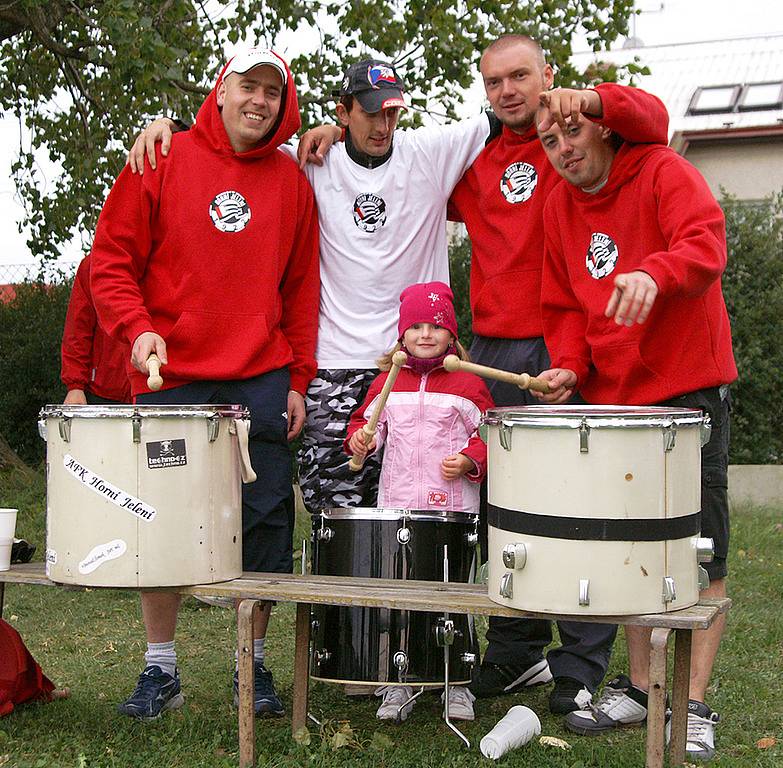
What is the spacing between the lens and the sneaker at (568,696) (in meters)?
4.16

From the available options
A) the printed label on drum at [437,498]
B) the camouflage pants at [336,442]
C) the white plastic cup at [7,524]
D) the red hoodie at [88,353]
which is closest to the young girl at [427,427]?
the printed label on drum at [437,498]

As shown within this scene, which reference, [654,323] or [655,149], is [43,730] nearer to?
[654,323]

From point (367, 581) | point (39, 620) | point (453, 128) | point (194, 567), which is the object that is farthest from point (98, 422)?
point (39, 620)

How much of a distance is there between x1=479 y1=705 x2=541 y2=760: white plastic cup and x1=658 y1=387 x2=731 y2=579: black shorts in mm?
803

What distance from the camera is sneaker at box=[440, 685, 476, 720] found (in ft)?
13.5

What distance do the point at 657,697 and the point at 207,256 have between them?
2253 mm

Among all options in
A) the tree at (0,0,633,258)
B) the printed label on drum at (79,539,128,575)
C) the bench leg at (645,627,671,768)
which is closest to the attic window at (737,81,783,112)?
the tree at (0,0,633,258)

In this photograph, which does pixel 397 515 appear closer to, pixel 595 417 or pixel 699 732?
pixel 595 417

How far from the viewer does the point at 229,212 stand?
4.26m

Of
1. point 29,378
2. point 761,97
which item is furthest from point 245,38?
point 761,97

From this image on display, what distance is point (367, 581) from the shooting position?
368 cm

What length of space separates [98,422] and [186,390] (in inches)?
26.1

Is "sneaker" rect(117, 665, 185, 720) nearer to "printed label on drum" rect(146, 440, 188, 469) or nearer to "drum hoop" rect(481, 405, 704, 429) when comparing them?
"printed label on drum" rect(146, 440, 188, 469)

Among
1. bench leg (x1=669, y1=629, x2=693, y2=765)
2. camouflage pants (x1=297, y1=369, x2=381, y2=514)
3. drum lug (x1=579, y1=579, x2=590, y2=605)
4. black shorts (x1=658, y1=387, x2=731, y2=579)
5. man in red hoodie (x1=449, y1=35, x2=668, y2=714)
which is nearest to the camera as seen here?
drum lug (x1=579, y1=579, x2=590, y2=605)
